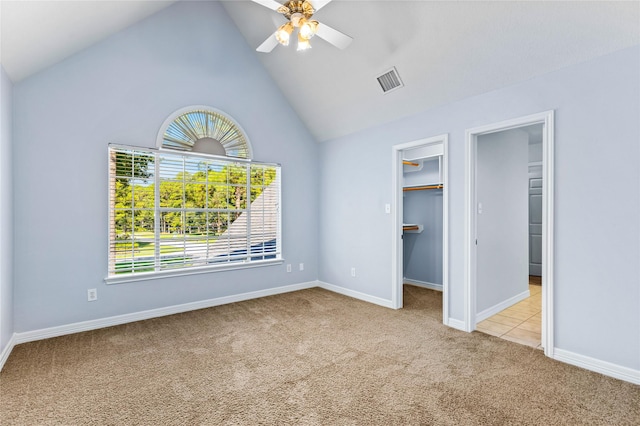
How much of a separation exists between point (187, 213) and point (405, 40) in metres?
3.13

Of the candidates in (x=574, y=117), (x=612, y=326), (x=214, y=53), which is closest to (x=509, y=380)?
(x=612, y=326)

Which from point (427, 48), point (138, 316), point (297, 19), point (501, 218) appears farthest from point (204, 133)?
point (501, 218)

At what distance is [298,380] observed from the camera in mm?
2283

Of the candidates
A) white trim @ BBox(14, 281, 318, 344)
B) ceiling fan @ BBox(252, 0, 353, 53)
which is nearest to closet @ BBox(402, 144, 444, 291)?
white trim @ BBox(14, 281, 318, 344)

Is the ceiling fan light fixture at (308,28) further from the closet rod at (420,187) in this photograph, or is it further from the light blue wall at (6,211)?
the closet rod at (420,187)

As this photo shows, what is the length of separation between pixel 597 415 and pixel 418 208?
359 cm

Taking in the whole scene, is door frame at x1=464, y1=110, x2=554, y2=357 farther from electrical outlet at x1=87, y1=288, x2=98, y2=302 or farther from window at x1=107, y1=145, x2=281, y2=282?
electrical outlet at x1=87, y1=288, x2=98, y2=302

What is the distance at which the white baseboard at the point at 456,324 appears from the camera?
326 centimetres

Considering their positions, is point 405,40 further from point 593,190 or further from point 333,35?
point 593,190

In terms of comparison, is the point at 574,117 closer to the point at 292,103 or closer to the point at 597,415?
the point at 597,415

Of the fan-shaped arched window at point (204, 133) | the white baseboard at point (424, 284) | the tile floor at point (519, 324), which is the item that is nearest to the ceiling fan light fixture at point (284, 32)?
the fan-shaped arched window at point (204, 133)

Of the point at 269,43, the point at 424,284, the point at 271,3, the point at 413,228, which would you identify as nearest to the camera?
the point at 271,3

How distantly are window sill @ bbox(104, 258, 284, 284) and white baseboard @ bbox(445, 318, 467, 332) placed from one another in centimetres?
243

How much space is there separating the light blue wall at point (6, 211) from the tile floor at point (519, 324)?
4.34m
